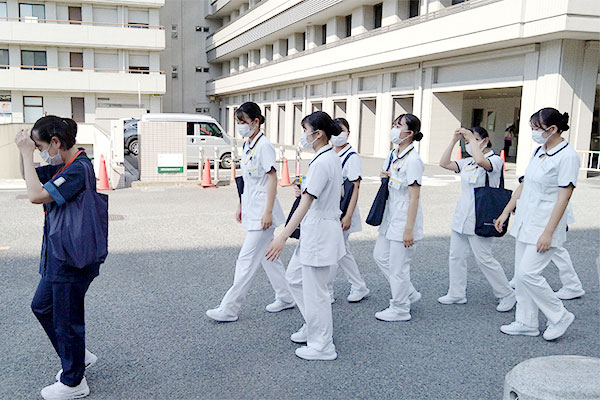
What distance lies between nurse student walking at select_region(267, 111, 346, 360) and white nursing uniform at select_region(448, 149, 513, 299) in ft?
5.71

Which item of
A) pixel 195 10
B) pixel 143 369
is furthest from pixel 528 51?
pixel 195 10

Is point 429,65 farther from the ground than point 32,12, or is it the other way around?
point 32,12

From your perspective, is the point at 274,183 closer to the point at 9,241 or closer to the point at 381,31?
the point at 9,241

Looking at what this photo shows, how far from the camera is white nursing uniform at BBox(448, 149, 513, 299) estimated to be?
215 inches

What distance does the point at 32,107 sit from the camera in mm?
39906

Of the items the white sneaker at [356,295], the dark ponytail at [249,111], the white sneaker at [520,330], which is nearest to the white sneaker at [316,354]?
the white sneaker at [356,295]

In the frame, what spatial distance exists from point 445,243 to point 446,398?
5033 mm

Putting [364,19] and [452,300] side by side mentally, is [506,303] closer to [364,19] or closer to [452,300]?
[452,300]

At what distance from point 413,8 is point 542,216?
22.0 m

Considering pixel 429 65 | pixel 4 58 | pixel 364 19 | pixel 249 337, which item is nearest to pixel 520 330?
pixel 249 337

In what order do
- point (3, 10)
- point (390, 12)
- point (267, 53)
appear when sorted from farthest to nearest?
point (267, 53) → point (3, 10) → point (390, 12)

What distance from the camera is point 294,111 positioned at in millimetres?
36906

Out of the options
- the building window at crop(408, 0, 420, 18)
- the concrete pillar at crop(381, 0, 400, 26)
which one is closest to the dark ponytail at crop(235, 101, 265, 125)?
the concrete pillar at crop(381, 0, 400, 26)

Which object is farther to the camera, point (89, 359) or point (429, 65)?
point (429, 65)
